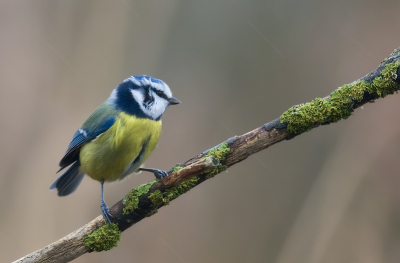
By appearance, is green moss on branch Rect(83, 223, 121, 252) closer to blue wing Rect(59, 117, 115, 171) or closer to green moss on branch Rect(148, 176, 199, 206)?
green moss on branch Rect(148, 176, 199, 206)

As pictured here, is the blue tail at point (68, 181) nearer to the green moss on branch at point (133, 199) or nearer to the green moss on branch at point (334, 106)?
the green moss on branch at point (133, 199)

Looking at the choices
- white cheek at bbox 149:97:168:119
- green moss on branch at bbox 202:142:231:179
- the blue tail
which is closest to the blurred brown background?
the blue tail

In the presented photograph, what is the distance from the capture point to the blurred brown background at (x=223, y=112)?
1.95 m

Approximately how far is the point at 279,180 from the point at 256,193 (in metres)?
0.16

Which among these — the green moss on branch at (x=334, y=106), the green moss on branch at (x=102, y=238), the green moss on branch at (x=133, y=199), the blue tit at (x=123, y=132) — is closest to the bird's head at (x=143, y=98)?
the blue tit at (x=123, y=132)

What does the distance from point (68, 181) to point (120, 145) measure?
457mm

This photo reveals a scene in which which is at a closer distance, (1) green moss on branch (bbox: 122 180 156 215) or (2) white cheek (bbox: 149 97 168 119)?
(1) green moss on branch (bbox: 122 180 156 215)

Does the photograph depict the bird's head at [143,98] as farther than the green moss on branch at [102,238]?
Yes

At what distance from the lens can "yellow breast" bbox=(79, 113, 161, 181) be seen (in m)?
1.37

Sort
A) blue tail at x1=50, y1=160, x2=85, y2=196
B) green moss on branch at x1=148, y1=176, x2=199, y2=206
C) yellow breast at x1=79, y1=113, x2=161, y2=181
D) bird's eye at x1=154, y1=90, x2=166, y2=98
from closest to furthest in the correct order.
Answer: green moss on branch at x1=148, y1=176, x2=199, y2=206 < yellow breast at x1=79, y1=113, x2=161, y2=181 < bird's eye at x1=154, y1=90, x2=166, y2=98 < blue tail at x1=50, y1=160, x2=85, y2=196

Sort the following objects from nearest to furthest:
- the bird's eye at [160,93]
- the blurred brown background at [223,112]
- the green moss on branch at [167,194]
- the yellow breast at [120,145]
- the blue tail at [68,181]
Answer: the green moss on branch at [167,194] < the yellow breast at [120,145] < the bird's eye at [160,93] < the blue tail at [68,181] < the blurred brown background at [223,112]

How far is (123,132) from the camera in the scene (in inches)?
53.8

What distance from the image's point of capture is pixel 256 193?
2.13 m

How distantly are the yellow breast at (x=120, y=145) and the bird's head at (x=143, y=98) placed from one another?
44mm
